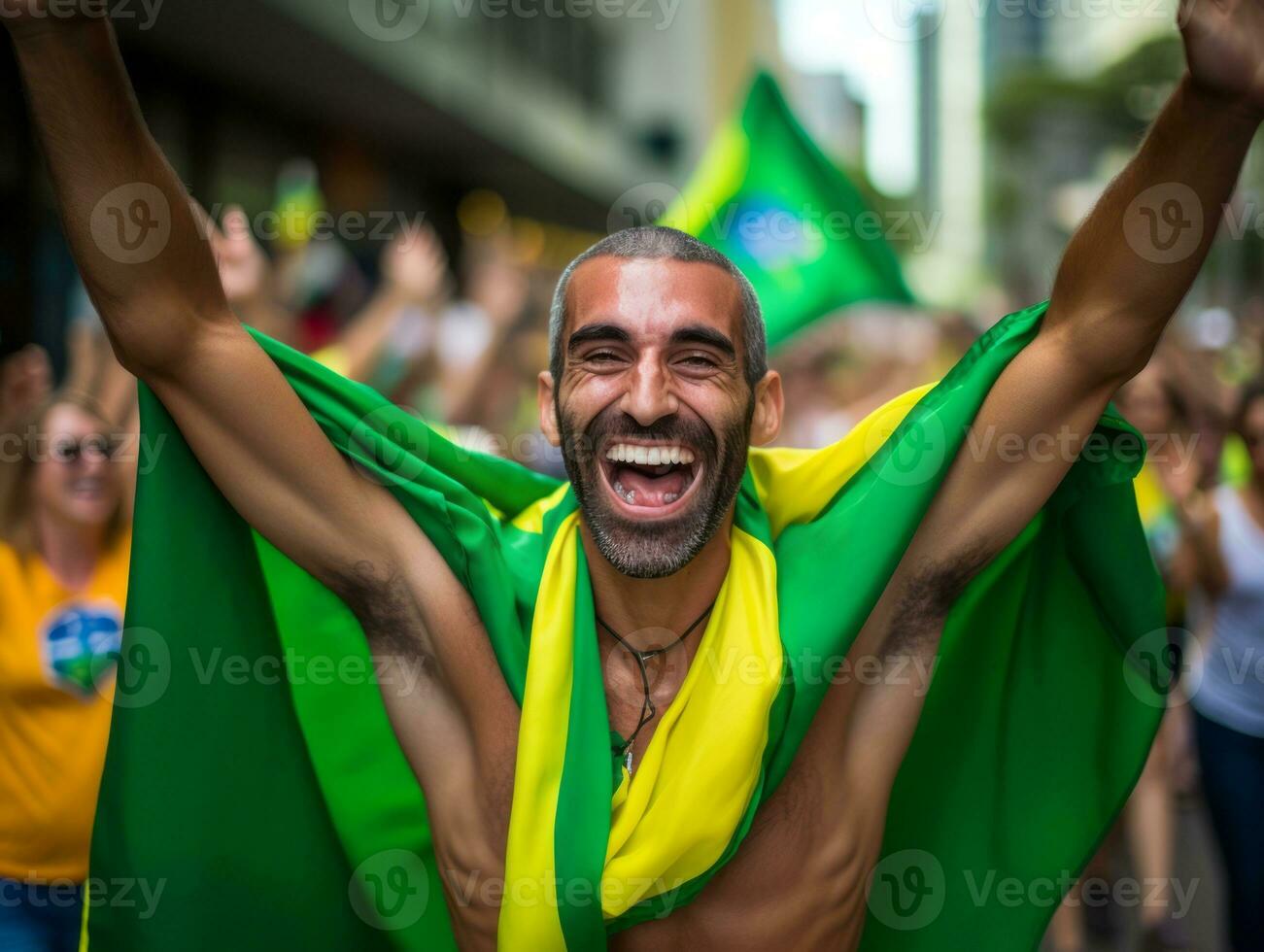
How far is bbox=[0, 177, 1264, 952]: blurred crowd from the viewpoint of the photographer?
11.4 feet

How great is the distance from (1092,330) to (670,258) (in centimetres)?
69

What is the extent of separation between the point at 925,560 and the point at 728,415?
16.6 inches

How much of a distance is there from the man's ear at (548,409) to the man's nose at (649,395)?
0.23m

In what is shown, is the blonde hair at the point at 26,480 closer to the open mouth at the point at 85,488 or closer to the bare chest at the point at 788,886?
the open mouth at the point at 85,488

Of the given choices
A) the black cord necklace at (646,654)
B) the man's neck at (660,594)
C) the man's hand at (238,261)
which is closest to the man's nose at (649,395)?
the man's neck at (660,594)

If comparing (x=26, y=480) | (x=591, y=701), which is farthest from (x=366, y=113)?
(x=591, y=701)

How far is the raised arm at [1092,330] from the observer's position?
1869 millimetres

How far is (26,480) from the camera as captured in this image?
12.5 ft

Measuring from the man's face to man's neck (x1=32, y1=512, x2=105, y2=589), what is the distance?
2.00 m

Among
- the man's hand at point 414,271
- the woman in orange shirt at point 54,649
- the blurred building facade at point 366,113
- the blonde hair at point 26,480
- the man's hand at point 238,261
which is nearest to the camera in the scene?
the woman in orange shirt at point 54,649

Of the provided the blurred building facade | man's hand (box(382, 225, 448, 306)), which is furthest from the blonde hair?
man's hand (box(382, 225, 448, 306))

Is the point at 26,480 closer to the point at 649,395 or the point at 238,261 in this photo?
the point at 238,261

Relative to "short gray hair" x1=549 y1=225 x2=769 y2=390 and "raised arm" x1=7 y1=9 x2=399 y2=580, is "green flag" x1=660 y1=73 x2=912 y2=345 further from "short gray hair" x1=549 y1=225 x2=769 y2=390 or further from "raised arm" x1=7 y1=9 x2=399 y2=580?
"raised arm" x1=7 y1=9 x2=399 y2=580

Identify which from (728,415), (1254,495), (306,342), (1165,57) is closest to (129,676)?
(728,415)
